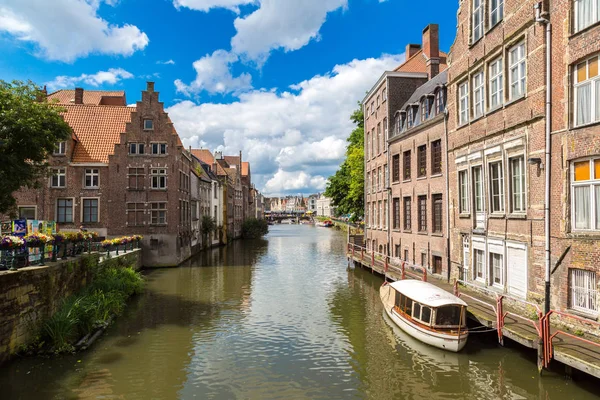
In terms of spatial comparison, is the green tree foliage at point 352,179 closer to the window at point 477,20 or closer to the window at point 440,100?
the window at point 440,100

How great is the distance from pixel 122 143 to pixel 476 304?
3079cm

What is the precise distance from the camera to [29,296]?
45.7ft

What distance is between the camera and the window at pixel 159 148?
120 feet

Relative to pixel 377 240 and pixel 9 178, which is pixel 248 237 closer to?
pixel 377 240

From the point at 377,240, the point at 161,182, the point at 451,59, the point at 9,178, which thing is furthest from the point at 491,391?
the point at 161,182

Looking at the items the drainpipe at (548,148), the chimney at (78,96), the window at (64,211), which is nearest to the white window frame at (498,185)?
the drainpipe at (548,148)

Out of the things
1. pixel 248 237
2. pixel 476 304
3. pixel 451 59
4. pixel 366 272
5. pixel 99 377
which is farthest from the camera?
pixel 248 237

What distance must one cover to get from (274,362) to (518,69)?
13252mm

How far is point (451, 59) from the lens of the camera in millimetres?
20594

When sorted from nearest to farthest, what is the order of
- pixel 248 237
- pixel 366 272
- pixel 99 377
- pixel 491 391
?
pixel 491 391
pixel 99 377
pixel 366 272
pixel 248 237

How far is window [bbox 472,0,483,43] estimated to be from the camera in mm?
17750

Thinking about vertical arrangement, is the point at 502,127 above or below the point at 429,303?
above

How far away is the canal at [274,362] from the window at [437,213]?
594 centimetres

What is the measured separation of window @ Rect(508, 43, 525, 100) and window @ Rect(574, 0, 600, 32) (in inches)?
96.6
